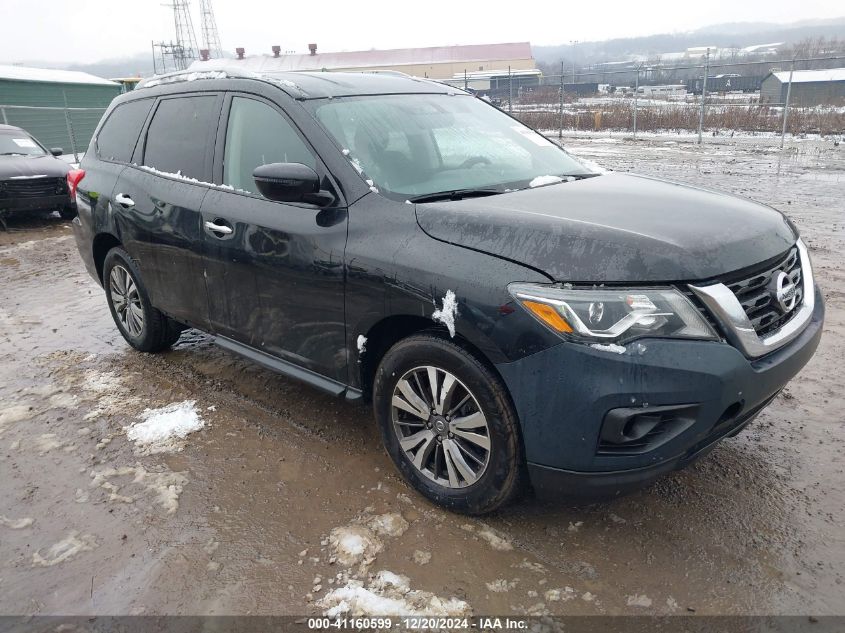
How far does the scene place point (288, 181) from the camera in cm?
288

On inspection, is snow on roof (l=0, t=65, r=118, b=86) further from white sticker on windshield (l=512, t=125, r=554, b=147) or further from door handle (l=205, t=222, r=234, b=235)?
white sticker on windshield (l=512, t=125, r=554, b=147)

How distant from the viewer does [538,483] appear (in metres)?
2.47

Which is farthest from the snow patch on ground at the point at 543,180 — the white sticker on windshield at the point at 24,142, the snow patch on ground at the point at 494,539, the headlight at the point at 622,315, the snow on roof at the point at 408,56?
the snow on roof at the point at 408,56

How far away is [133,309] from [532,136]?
10.4 feet

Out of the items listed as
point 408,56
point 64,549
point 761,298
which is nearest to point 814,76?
point 761,298

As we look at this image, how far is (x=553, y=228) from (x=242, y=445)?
7.02 ft

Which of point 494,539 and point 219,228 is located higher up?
point 219,228

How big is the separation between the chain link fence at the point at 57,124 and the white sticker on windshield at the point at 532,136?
63.5 feet

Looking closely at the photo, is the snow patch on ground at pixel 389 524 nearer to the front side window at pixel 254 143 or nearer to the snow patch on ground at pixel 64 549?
the snow patch on ground at pixel 64 549

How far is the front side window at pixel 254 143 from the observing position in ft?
10.8

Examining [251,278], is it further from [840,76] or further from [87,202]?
[840,76]

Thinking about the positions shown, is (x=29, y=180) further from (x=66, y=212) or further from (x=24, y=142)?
(x=24, y=142)

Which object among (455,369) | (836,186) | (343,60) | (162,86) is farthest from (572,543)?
(343,60)

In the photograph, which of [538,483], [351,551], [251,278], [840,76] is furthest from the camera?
[840,76]
